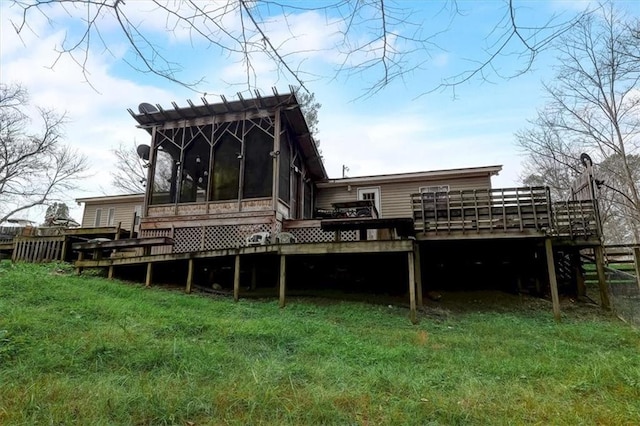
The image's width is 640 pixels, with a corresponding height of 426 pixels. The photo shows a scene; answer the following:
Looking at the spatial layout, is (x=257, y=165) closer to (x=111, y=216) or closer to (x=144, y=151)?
(x=144, y=151)

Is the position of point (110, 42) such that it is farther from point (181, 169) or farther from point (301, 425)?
point (181, 169)

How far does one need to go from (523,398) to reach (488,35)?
2971 mm

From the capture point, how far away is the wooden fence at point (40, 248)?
11383mm

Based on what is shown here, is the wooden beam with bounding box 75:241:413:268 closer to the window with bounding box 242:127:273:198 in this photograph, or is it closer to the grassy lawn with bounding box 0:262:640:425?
the grassy lawn with bounding box 0:262:640:425

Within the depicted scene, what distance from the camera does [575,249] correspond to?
380 inches

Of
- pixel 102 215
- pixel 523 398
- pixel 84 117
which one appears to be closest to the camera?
pixel 84 117

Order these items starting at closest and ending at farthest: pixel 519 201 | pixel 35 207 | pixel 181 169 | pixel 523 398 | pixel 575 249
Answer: pixel 523 398 → pixel 519 201 → pixel 575 249 → pixel 181 169 → pixel 35 207

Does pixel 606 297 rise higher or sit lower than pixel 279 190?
lower

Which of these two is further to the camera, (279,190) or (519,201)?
(279,190)

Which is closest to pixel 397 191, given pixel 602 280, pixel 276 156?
pixel 276 156

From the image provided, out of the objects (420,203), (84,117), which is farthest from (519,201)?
(84,117)

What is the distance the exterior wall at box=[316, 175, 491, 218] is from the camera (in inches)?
526

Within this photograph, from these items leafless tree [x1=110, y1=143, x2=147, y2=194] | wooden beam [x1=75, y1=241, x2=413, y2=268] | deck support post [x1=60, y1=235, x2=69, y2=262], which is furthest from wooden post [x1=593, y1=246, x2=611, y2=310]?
leafless tree [x1=110, y1=143, x2=147, y2=194]

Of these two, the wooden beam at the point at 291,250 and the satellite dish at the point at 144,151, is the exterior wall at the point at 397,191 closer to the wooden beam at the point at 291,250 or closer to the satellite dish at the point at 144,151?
the wooden beam at the point at 291,250
